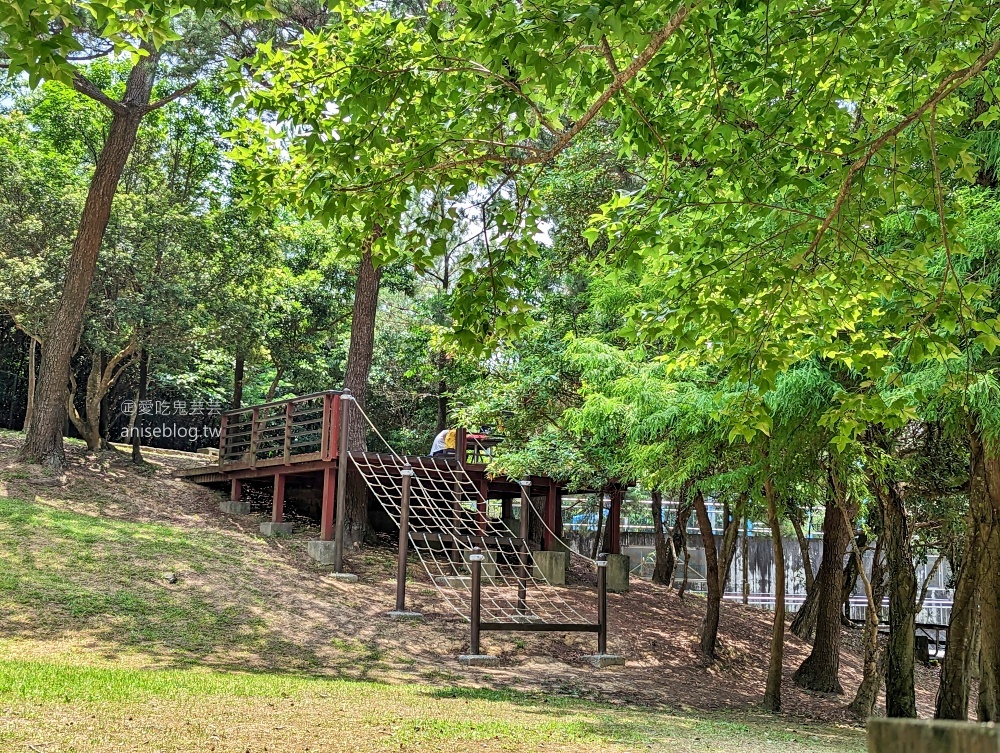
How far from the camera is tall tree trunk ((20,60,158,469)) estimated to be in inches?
582

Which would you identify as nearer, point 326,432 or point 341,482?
point 341,482

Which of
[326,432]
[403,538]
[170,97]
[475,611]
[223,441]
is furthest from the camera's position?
[223,441]

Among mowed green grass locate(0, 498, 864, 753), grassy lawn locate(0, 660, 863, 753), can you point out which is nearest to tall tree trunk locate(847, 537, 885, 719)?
mowed green grass locate(0, 498, 864, 753)

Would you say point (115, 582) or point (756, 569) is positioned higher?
point (115, 582)

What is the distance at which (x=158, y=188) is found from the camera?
58.0 feet

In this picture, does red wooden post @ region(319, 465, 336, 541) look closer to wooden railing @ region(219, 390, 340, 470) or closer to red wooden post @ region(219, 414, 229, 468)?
wooden railing @ region(219, 390, 340, 470)

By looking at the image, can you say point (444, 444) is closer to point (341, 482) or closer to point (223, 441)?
point (341, 482)

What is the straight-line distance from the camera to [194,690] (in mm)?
6977

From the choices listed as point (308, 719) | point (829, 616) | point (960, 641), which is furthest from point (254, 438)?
point (960, 641)

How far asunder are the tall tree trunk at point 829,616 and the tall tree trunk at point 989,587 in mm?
5952

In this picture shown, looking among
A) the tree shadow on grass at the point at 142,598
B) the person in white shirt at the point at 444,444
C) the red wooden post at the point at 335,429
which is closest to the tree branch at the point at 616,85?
the tree shadow on grass at the point at 142,598

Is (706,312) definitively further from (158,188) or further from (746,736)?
(158,188)

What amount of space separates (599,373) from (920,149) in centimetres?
573

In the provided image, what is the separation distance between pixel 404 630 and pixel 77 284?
26.6 feet
